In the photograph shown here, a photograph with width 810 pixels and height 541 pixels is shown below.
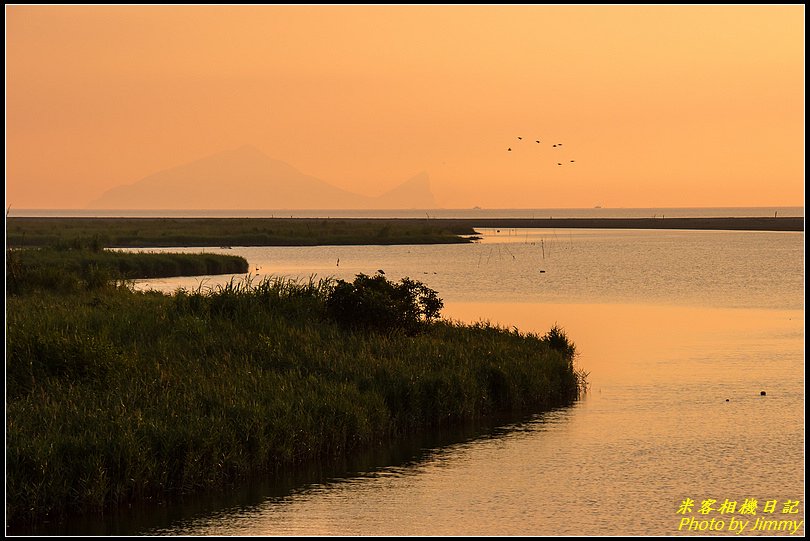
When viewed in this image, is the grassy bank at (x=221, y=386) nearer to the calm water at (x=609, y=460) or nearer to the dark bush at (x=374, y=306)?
the dark bush at (x=374, y=306)

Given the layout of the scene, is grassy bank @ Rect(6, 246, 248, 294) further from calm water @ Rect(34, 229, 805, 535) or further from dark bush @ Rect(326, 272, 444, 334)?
calm water @ Rect(34, 229, 805, 535)

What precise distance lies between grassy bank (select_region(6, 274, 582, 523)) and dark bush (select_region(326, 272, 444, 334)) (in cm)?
21

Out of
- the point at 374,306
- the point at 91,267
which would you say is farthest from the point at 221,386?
the point at 91,267

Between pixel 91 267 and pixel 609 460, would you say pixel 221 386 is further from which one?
pixel 91 267

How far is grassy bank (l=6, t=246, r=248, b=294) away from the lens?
156 feet

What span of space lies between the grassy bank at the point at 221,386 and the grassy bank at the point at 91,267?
6990 millimetres

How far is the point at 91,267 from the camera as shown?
5038 centimetres

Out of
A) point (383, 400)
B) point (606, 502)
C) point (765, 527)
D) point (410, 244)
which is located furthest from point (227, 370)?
point (410, 244)

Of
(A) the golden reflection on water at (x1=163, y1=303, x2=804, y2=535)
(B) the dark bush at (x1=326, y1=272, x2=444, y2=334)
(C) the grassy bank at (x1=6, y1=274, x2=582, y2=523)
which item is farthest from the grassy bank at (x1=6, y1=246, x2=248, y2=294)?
(A) the golden reflection on water at (x1=163, y1=303, x2=804, y2=535)

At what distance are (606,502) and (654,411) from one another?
995 cm

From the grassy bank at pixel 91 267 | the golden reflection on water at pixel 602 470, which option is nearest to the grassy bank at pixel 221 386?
the golden reflection on water at pixel 602 470

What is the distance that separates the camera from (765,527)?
2009 centimetres

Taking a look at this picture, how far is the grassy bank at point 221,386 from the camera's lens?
21359mm

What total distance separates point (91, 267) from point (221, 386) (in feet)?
83.9
